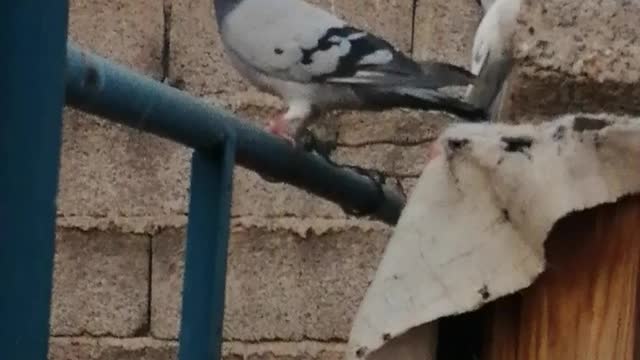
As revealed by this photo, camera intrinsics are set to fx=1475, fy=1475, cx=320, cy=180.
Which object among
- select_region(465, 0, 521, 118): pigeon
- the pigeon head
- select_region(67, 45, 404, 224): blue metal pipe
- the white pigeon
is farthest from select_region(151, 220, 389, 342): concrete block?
select_region(465, 0, 521, 118): pigeon

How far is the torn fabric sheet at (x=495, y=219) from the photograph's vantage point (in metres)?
1.19

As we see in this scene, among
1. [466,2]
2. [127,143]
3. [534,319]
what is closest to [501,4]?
[534,319]

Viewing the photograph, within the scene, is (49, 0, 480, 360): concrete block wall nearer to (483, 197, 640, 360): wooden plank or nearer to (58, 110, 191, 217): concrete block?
(58, 110, 191, 217): concrete block

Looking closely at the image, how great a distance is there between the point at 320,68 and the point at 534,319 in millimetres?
1263

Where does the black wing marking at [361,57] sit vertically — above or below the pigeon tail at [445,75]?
above

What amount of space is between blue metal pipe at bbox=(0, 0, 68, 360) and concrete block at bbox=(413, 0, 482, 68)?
1.89 meters

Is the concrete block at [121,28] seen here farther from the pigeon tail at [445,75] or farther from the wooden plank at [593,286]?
the wooden plank at [593,286]

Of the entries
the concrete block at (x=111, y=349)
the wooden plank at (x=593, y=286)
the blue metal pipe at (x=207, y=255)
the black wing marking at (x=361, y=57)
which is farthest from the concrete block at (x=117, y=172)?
the wooden plank at (x=593, y=286)

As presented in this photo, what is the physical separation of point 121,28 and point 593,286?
167 cm

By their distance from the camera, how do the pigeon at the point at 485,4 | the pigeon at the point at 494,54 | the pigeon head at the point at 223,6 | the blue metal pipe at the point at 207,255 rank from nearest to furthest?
1. the blue metal pipe at the point at 207,255
2. the pigeon at the point at 494,54
3. the pigeon at the point at 485,4
4. the pigeon head at the point at 223,6

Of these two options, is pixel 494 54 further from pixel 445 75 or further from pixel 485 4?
pixel 485 4

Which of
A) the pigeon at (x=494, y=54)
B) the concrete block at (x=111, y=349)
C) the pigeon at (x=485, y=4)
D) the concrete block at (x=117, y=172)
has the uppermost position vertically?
the pigeon at (x=485, y=4)

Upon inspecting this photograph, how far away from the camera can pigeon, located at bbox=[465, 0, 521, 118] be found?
1644mm

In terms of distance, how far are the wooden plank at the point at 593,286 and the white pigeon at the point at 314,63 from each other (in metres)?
1.05
